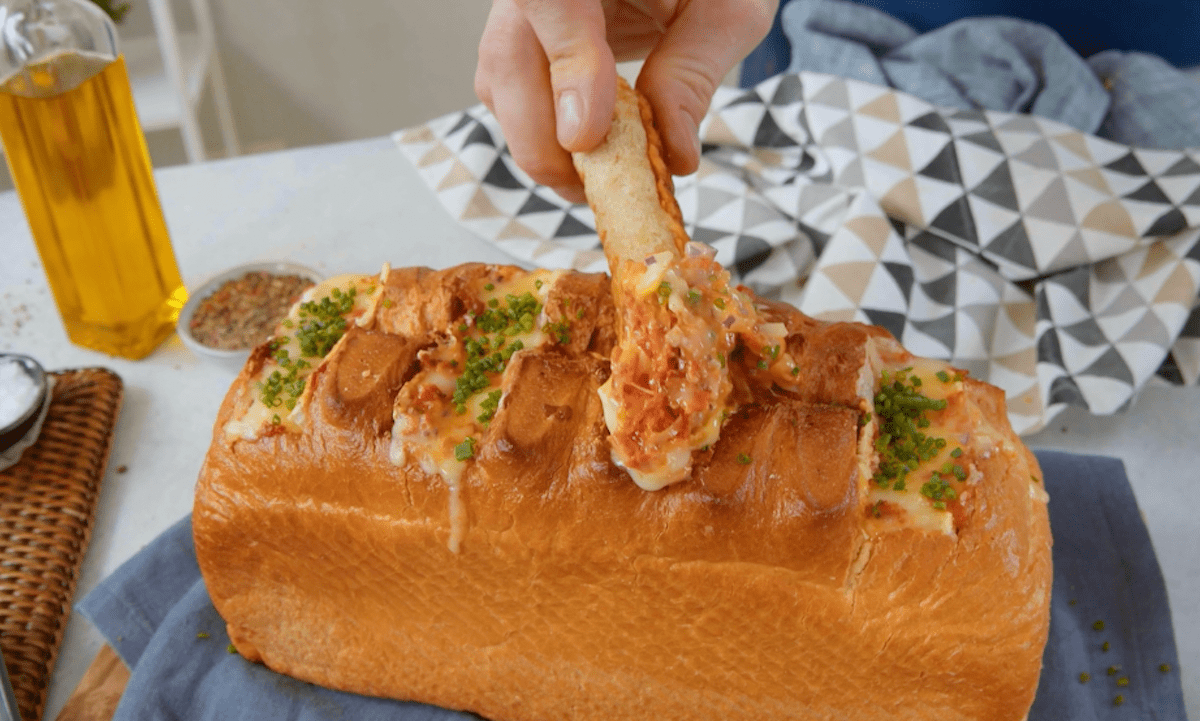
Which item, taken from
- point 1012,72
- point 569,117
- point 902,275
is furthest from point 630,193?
point 1012,72

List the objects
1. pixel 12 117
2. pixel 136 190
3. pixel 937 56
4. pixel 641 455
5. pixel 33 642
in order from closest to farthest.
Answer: pixel 641 455 < pixel 33 642 < pixel 12 117 < pixel 136 190 < pixel 937 56

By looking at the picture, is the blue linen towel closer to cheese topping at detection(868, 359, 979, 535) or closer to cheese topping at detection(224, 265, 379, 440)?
cheese topping at detection(868, 359, 979, 535)

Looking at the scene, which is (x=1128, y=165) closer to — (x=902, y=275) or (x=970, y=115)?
(x=970, y=115)

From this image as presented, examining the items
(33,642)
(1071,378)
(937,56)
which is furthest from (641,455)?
(937,56)

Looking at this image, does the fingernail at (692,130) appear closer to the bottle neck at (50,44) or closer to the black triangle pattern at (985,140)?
the black triangle pattern at (985,140)

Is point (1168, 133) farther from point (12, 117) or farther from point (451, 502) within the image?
point (12, 117)

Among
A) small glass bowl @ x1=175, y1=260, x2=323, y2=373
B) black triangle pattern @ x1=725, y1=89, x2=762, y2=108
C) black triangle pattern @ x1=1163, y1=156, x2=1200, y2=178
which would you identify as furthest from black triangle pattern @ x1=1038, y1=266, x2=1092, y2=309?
small glass bowl @ x1=175, y1=260, x2=323, y2=373

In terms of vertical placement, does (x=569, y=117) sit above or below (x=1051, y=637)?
above
